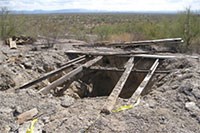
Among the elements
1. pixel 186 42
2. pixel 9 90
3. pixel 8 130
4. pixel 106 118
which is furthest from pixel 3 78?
pixel 186 42

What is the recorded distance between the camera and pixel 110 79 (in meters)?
11.9

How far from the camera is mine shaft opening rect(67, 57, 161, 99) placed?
35.9ft

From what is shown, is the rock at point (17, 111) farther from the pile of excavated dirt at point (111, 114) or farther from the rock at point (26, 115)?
the rock at point (26, 115)

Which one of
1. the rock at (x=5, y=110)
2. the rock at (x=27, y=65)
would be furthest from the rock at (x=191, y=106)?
the rock at (x=27, y=65)

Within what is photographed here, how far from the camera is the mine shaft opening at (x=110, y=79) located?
10.9m

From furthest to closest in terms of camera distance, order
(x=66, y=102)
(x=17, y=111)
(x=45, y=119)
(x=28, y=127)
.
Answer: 1. (x=66, y=102)
2. (x=17, y=111)
3. (x=45, y=119)
4. (x=28, y=127)

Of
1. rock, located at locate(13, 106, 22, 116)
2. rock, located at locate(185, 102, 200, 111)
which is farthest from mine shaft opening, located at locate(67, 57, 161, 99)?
rock, located at locate(13, 106, 22, 116)

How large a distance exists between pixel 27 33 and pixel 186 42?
11.0 m

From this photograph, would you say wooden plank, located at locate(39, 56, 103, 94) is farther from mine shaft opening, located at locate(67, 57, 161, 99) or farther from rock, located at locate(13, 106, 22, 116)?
rock, located at locate(13, 106, 22, 116)

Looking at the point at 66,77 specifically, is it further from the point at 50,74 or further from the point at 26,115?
the point at 26,115

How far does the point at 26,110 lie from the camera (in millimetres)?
6020

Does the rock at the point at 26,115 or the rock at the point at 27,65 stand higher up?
the rock at the point at 27,65

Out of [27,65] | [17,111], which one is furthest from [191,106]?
[27,65]

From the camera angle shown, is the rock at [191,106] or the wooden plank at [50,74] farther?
the wooden plank at [50,74]
